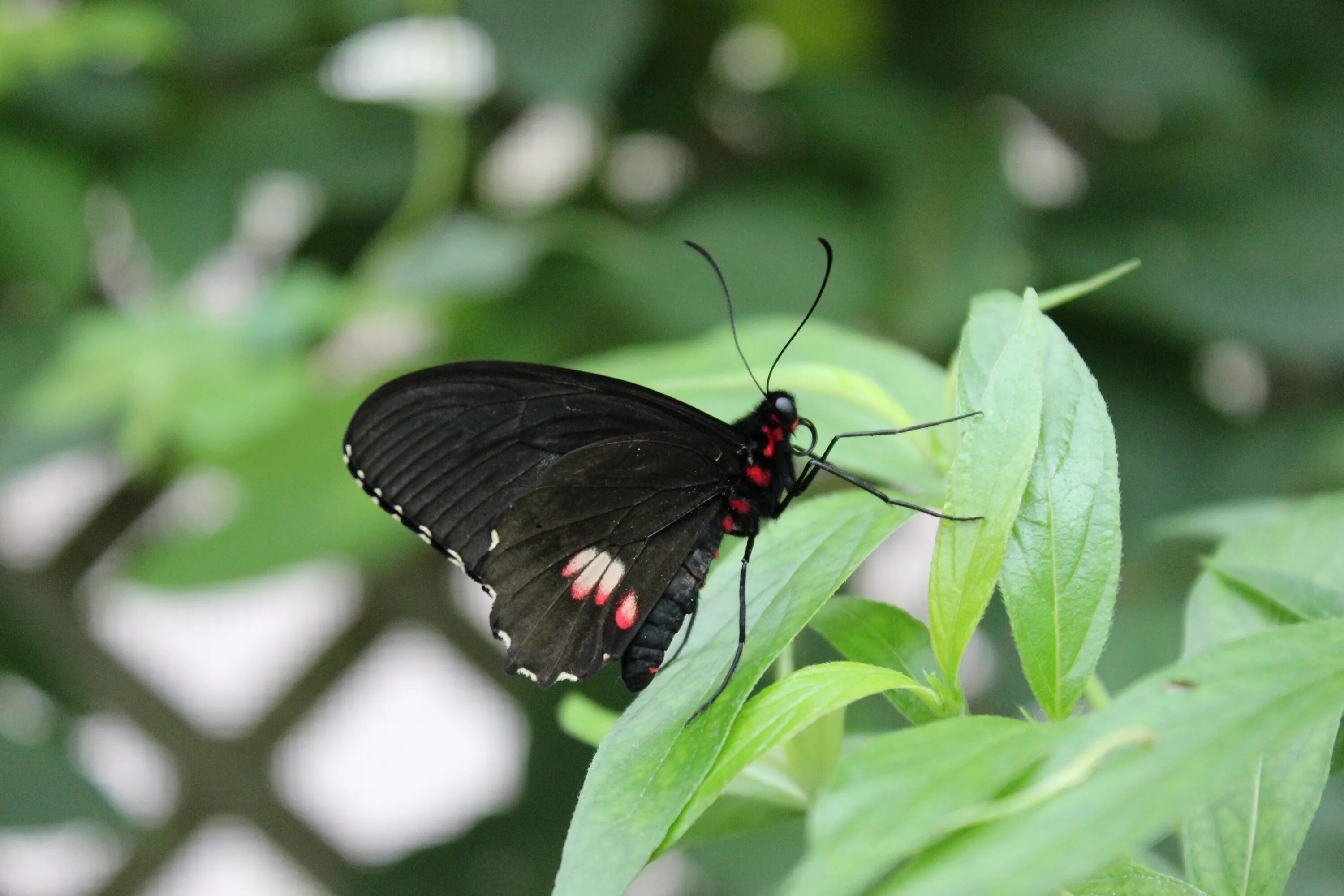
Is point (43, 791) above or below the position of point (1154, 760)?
below

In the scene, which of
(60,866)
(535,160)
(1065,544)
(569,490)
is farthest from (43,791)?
→ (1065,544)

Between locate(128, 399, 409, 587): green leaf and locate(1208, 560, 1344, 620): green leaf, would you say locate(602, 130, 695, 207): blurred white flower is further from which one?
locate(1208, 560, 1344, 620): green leaf

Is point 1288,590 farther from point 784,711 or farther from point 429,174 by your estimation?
point 429,174

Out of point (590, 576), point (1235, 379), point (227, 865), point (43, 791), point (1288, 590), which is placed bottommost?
point (227, 865)

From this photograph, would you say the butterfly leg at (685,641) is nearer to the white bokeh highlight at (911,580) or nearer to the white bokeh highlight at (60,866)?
the white bokeh highlight at (911,580)

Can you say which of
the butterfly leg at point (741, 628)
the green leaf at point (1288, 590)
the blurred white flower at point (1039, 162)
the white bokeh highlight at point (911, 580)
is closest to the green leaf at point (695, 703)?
the butterfly leg at point (741, 628)

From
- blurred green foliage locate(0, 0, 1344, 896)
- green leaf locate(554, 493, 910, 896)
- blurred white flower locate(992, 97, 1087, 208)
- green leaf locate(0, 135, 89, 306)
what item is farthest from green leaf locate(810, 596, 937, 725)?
green leaf locate(0, 135, 89, 306)

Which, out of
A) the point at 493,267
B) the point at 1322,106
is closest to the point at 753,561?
the point at 493,267
